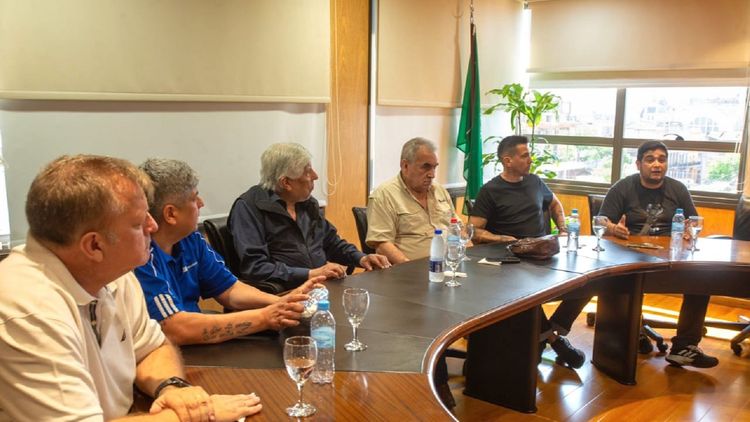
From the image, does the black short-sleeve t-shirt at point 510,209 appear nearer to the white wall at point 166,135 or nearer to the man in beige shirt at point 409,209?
the man in beige shirt at point 409,209

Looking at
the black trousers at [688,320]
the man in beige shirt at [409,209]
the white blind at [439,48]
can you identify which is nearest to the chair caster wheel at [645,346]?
the black trousers at [688,320]

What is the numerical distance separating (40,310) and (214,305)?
2.76 m

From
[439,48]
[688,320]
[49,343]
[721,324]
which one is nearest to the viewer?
[49,343]

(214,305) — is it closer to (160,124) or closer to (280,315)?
(160,124)

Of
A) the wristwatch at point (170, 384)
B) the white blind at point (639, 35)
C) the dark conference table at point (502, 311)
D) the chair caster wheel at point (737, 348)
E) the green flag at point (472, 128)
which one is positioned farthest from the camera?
the green flag at point (472, 128)

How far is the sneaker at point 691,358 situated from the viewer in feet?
11.8

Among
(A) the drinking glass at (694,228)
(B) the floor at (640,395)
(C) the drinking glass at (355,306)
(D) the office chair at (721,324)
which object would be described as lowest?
(B) the floor at (640,395)

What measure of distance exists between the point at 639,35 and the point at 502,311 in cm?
389

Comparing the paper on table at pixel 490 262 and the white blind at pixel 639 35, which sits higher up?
the white blind at pixel 639 35

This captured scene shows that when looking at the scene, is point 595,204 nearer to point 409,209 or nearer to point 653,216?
point 653,216

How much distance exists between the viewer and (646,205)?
13.3ft

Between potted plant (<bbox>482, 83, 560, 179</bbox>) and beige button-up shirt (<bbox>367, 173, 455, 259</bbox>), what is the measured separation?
6.47 ft

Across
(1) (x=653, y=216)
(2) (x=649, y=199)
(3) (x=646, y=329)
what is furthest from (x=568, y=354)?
(2) (x=649, y=199)

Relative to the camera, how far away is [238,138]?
380 centimetres
